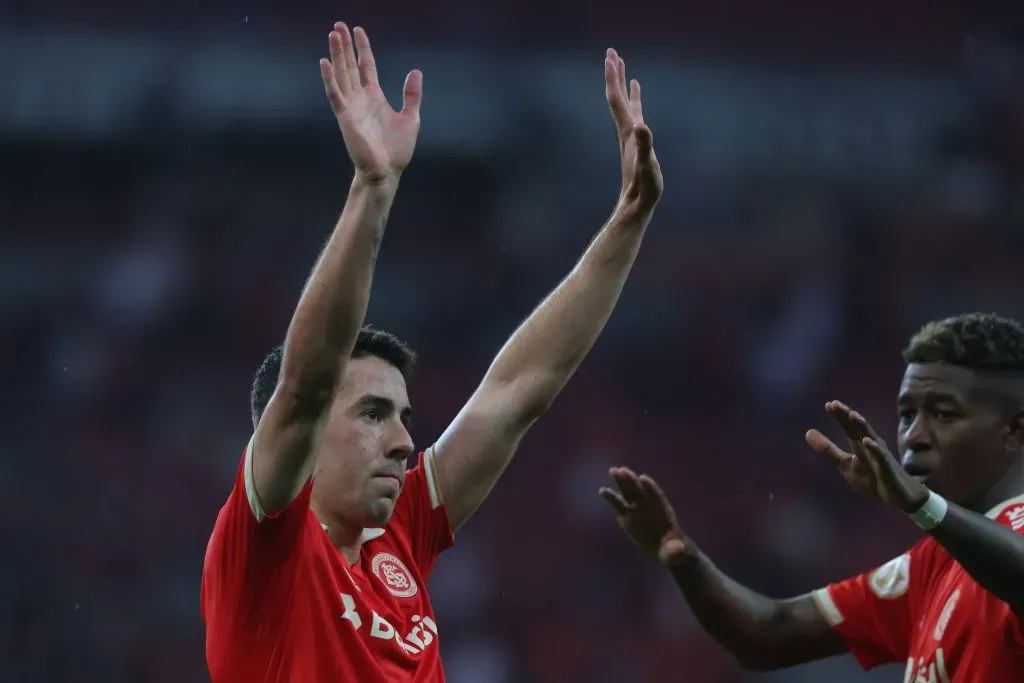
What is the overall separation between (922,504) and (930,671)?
38.4 inches

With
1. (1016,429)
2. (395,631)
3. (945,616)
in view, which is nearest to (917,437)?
(1016,429)

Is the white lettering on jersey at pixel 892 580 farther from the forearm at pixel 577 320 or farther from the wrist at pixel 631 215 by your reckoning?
the wrist at pixel 631 215

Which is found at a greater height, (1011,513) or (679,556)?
(1011,513)

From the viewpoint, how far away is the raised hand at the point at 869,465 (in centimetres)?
329

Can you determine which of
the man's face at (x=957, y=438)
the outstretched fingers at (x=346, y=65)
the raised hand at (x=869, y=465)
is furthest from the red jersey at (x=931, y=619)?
the outstretched fingers at (x=346, y=65)

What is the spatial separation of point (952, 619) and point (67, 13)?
886 centimetres

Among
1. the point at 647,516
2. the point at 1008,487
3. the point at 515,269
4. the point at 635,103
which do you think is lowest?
the point at 515,269

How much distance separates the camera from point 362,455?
3498 millimetres

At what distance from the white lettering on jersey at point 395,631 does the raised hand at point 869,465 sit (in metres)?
1.11

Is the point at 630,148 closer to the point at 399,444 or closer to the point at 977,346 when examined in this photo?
the point at 399,444

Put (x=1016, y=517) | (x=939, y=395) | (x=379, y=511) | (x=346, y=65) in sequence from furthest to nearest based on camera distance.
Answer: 1. (x=939, y=395)
2. (x=1016, y=517)
3. (x=379, y=511)
4. (x=346, y=65)

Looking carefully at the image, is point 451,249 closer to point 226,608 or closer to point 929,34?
point 929,34

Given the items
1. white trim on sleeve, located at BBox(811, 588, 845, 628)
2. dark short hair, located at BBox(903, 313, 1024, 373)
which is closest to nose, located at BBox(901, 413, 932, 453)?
dark short hair, located at BBox(903, 313, 1024, 373)

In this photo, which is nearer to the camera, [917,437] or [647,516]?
[917,437]
